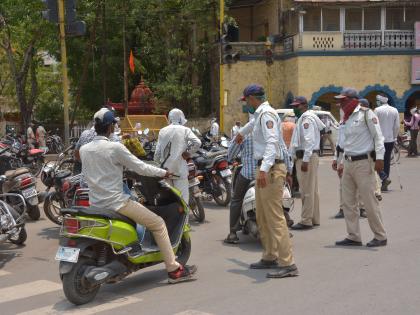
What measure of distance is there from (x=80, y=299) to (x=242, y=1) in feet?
96.3

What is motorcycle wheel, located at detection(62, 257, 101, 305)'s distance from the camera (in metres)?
5.57

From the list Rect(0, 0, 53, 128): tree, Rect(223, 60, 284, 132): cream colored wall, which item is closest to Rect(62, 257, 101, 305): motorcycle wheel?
Rect(0, 0, 53, 128): tree

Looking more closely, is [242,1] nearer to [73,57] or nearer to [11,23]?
[73,57]

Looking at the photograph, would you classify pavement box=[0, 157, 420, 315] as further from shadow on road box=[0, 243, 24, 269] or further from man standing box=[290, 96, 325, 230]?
man standing box=[290, 96, 325, 230]

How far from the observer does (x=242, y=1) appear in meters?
33.2

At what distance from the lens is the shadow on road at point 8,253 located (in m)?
7.84

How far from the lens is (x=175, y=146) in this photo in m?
8.71

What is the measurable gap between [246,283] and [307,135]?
3388 millimetres

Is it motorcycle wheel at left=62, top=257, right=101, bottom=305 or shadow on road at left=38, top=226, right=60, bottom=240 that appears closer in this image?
motorcycle wheel at left=62, top=257, right=101, bottom=305

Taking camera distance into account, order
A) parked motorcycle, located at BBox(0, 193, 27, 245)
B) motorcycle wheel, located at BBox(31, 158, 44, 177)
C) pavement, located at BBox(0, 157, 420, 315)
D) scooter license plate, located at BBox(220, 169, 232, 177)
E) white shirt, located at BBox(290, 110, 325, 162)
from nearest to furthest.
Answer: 1. pavement, located at BBox(0, 157, 420, 315)
2. parked motorcycle, located at BBox(0, 193, 27, 245)
3. white shirt, located at BBox(290, 110, 325, 162)
4. scooter license plate, located at BBox(220, 169, 232, 177)
5. motorcycle wheel, located at BBox(31, 158, 44, 177)

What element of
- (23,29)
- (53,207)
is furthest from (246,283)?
(23,29)

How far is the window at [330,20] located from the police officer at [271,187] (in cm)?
2371

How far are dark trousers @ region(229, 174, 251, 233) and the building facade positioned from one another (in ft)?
65.9

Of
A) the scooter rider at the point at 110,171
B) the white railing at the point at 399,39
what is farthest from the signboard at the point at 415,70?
the scooter rider at the point at 110,171
